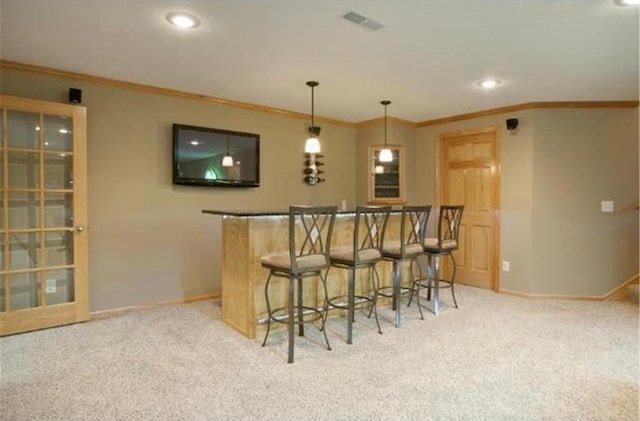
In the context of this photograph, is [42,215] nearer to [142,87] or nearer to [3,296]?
[3,296]

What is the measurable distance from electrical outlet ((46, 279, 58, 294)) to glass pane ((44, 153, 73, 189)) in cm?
85

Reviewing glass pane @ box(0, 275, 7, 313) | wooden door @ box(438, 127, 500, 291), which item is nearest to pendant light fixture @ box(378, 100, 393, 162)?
wooden door @ box(438, 127, 500, 291)

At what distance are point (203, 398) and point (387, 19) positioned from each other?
2.61 m

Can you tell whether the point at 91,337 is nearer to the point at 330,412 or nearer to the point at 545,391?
the point at 330,412

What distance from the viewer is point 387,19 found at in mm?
2512

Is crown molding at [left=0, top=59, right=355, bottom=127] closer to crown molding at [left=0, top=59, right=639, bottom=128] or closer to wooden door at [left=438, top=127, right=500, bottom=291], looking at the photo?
crown molding at [left=0, top=59, right=639, bottom=128]

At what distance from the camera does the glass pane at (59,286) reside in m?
3.52

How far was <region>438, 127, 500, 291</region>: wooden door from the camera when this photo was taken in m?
5.02

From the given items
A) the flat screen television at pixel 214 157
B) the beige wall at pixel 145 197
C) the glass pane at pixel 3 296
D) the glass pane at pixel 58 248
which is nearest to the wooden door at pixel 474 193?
the beige wall at pixel 145 197

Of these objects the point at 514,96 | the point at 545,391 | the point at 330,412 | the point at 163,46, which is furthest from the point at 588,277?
the point at 163,46

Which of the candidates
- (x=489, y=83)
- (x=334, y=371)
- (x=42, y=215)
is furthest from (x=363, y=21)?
(x=42, y=215)

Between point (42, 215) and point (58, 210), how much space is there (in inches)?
5.4

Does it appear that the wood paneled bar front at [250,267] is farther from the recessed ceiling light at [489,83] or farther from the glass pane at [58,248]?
the recessed ceiling light at [489,83]

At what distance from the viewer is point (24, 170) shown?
11.1 feet
